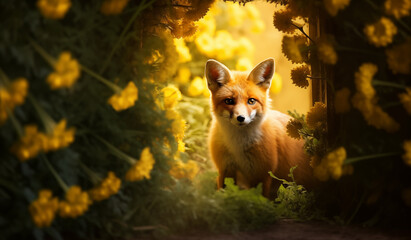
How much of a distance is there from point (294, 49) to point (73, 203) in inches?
59.9

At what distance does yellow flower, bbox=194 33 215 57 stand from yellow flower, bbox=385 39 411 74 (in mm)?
3368

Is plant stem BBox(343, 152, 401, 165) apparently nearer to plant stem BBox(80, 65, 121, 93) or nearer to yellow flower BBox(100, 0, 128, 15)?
plant stem BBox(80, 65, 121, 93)

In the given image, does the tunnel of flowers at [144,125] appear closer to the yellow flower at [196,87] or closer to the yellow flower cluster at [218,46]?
the yellow flower at [196,87]

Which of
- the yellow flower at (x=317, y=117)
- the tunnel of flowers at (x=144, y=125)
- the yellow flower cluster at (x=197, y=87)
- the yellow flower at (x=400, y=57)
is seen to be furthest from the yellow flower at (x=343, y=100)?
the yellow flower cluster at (x=197, y=87)

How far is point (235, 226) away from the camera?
7.55 feet

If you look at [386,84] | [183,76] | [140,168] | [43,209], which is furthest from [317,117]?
[183,76]

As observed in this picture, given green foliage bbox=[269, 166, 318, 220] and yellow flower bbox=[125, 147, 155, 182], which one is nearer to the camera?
yellow flower bbox=[125, 147, 155, 182]

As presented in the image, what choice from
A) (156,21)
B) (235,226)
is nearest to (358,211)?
(235,226)

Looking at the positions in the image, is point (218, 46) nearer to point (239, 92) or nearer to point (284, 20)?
point (239, 92)

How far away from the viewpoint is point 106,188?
1.94 m

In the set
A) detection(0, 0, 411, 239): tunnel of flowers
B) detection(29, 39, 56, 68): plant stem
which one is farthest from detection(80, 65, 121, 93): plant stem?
detection(29, 39, 56, 68): plant stem

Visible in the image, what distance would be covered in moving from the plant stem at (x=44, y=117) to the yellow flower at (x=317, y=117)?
1.77 meters

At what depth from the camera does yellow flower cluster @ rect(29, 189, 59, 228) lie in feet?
5.68

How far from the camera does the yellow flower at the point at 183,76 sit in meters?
5.21
